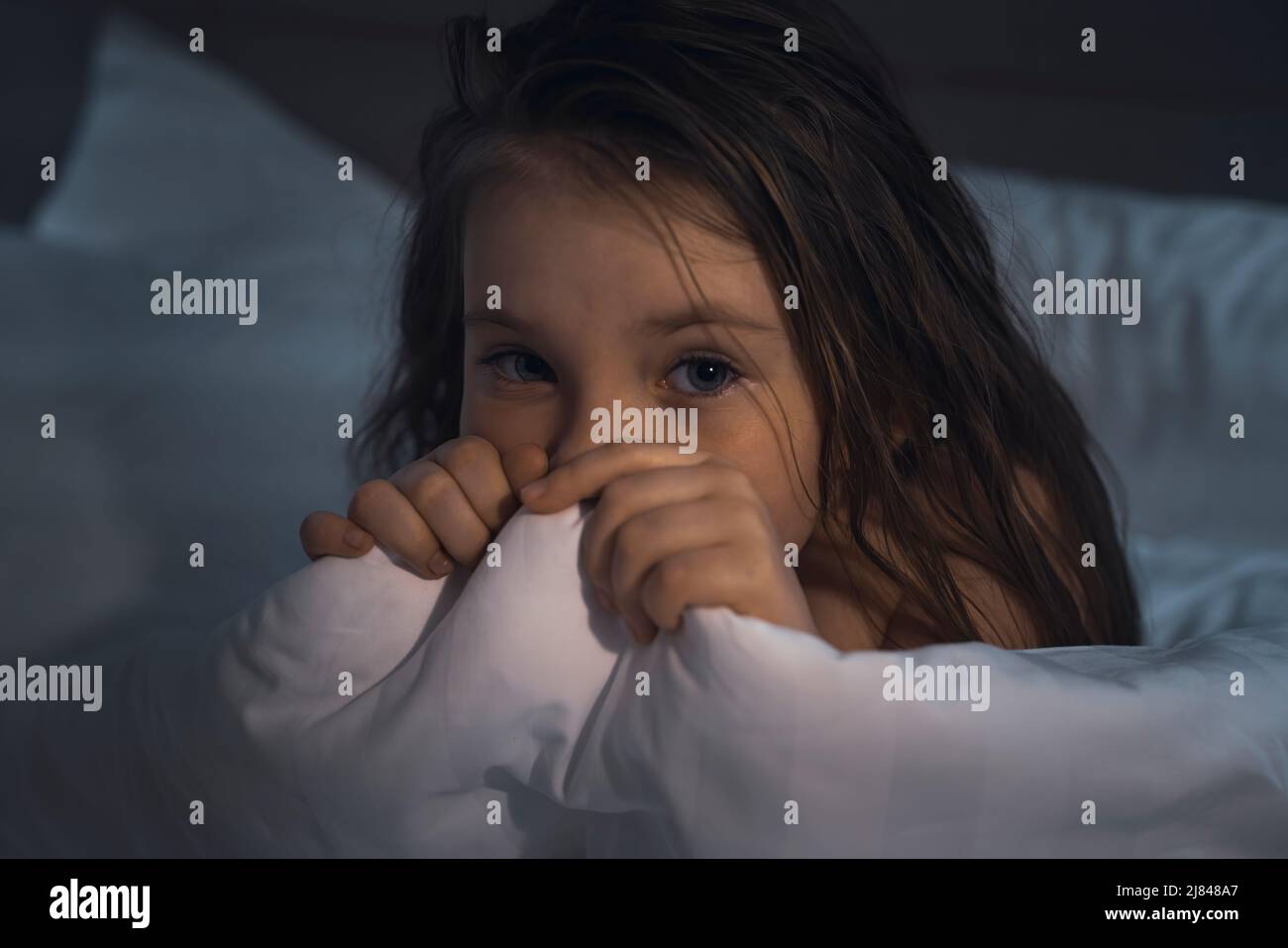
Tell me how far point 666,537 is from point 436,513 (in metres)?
0.18

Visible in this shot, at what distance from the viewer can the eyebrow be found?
30.4 inches

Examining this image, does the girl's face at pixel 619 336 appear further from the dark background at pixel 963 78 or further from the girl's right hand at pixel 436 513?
the dark background at pixel 963 78

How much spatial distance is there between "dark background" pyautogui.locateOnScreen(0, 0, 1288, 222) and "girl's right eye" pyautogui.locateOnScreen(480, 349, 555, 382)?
2.30ft

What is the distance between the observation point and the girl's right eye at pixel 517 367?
84 centimetres

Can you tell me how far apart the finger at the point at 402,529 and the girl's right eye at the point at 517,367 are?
15cm

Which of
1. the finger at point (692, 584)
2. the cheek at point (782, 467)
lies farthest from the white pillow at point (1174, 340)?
the finger at point (692, 584)

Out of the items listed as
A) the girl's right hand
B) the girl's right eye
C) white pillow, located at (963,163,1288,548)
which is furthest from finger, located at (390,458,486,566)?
white pillow, located at (963,163,1288,548)

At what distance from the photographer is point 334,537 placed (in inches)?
29.1

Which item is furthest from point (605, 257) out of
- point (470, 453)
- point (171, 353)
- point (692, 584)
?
point (171, 353)

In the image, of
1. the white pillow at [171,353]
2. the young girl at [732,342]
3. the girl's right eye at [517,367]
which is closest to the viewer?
the young girl at [732,342]
